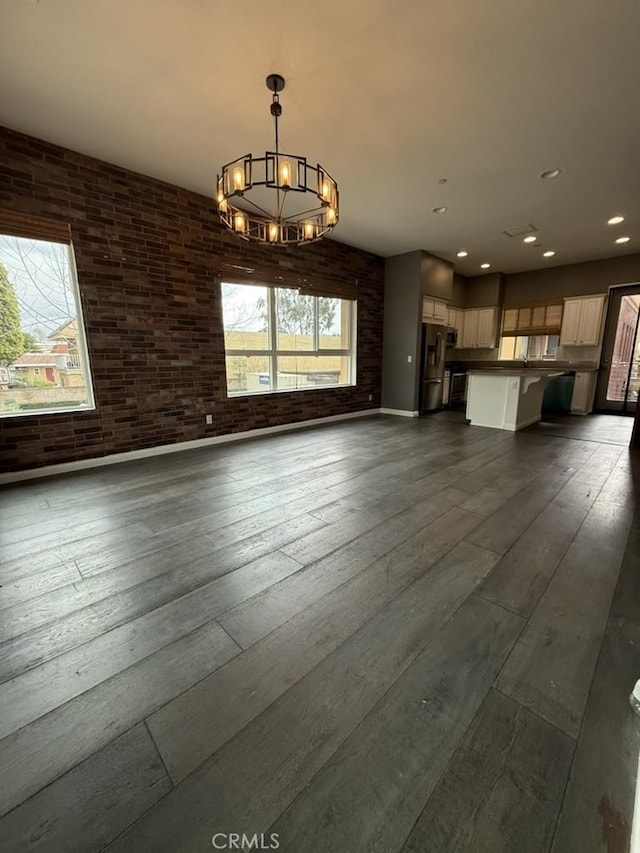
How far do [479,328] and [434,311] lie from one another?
2139 millimetres

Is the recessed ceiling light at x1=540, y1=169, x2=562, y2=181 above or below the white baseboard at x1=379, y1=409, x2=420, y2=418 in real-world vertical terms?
above

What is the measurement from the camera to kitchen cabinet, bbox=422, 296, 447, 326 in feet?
20.9

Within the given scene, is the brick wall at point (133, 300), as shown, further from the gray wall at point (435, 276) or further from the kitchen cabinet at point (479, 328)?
the kitchen cabinet at point (479, 328)

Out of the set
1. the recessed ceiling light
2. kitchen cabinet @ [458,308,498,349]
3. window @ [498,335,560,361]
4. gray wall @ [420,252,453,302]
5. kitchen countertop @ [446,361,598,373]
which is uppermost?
the recessed ceiling light

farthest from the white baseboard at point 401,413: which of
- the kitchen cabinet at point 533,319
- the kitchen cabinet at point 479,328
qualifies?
the kitchen cabinet at point 533,319

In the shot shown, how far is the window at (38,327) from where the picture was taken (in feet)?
10.1

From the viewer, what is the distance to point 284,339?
521 cm

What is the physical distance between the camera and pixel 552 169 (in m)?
3.44

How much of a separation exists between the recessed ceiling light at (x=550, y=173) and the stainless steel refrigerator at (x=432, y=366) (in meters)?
2.88

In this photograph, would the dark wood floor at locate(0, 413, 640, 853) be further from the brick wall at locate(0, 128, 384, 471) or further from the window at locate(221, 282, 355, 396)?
the window at locate(221, 282, 355, 396)

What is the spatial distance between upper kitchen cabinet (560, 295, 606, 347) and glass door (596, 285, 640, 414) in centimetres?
24

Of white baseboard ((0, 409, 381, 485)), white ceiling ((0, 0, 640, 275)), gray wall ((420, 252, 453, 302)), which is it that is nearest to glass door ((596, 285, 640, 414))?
gray wall ((420, 252, 453, 302))

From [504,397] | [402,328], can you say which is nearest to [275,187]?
[504,397]

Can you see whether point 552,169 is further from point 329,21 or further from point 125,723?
point 125,723
